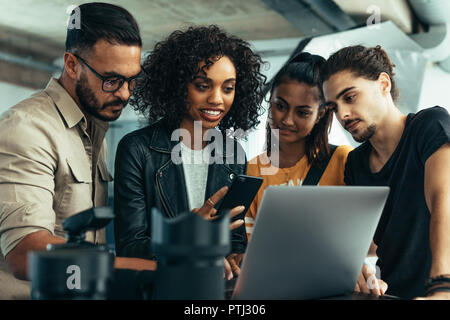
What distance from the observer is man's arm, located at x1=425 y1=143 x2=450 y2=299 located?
108cm

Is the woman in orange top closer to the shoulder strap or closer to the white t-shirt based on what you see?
the shoulder strap

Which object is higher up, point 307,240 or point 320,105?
point 320,105

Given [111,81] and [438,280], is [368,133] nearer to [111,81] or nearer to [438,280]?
[438,280]

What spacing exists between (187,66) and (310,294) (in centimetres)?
89

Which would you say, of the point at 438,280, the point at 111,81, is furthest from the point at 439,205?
the point at 111,81

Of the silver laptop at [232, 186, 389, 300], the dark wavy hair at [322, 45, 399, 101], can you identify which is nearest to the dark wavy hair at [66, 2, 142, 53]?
the dark wavy hair at [322, 45, 399, 101]

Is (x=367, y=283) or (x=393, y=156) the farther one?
(x=393, y=156)

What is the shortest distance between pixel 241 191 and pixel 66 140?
1.94 ft

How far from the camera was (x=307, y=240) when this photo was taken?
79 centimetres

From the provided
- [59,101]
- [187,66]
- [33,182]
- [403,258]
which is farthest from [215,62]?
[403,258]

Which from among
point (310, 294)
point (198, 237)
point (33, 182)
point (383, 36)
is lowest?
point (310, 294)

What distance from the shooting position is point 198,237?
61cm

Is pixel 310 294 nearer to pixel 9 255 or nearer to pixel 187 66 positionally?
pixel 9 255

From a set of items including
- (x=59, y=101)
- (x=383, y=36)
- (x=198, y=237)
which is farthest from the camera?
(x=383, y=36)
